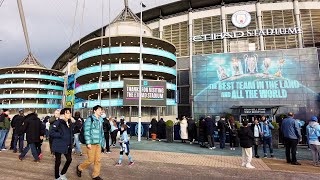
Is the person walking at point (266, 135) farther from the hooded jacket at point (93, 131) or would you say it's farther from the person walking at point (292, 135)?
the hooded jacket at point (93, 131)

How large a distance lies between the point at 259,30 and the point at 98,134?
42.7 m

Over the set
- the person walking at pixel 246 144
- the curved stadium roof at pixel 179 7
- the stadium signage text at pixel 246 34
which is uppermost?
the curved stadium roof at pixel 179 7

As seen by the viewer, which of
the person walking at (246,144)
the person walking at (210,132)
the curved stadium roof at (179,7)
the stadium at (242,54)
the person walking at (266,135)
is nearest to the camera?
the person walking at (246,144)

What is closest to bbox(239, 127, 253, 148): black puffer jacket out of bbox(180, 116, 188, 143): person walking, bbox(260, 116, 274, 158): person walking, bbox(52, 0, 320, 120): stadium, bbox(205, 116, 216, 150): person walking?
bbox(260, 116, 274, 158): person walking

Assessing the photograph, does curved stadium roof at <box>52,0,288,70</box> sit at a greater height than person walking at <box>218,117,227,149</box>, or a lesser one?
greater

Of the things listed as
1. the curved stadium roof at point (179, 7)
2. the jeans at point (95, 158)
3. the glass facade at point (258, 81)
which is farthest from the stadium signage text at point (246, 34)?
the jeans at point (95, 158)

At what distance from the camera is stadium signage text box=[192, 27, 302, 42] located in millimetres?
39906

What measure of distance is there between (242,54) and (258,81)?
5264 mm

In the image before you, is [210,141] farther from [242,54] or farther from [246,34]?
[246,34]

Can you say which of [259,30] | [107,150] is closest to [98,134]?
[107,150]

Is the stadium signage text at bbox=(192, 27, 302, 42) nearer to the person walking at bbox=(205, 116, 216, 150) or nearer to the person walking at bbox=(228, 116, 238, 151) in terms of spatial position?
the person walking at bbox=(228, 116, 238, 151)

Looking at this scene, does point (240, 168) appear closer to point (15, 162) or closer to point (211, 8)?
point (15, 162)

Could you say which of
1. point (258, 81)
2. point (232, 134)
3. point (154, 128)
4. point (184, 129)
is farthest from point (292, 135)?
point (258, 81)

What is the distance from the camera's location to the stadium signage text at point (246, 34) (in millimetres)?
39906
